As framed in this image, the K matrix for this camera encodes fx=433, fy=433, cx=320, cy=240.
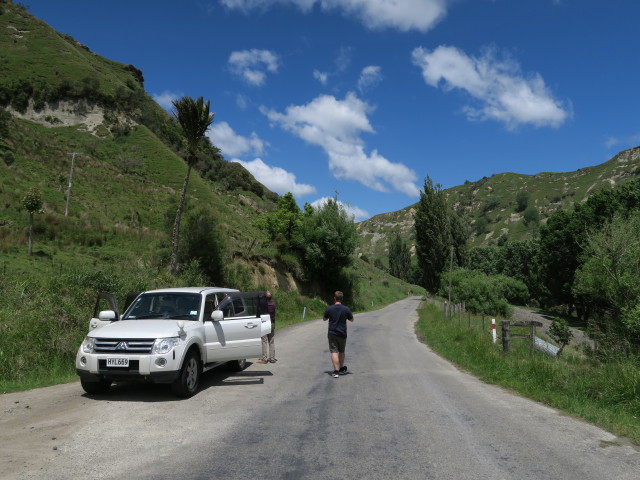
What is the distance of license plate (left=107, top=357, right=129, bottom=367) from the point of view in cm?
690

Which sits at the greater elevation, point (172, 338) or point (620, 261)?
point (620, 261)

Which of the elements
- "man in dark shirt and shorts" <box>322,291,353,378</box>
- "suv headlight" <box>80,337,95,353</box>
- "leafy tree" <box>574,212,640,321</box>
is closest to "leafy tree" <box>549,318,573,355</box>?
"leafy tree" <box>574,212,640,321</box>

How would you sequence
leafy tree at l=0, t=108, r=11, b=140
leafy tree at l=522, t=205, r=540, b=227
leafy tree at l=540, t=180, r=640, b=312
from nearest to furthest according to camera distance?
leafy tree at l=0, t=108, r=11, b=140, leafy tree at l=540, t=180, r=640, b=312, leafy tree at l=522, t=205, r=540, b=227

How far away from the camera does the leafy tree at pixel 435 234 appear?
197 feet

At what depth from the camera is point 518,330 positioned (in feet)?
128

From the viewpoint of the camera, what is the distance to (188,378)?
750 cm

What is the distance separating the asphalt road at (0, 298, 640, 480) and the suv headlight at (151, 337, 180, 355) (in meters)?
0.84

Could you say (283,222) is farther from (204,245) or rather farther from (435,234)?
(435,234)

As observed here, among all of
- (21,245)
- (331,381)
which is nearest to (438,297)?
(21,245)

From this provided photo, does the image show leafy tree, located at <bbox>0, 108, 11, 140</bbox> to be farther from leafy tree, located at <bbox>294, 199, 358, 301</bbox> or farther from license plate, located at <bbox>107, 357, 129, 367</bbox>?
license plate, located at <bbox>107, 357, 129, 367</bbox>

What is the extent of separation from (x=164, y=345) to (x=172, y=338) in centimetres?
18

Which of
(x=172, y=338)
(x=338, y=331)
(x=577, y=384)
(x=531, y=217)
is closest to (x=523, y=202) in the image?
(x=531, y=217)

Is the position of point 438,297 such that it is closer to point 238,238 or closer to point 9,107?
point 238,238

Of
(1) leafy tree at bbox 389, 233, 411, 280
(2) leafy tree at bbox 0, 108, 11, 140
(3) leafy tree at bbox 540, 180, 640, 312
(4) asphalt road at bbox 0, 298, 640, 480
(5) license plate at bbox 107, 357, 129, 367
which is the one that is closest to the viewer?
(4) asphalt road at bbox 0, 298, 640, 480
